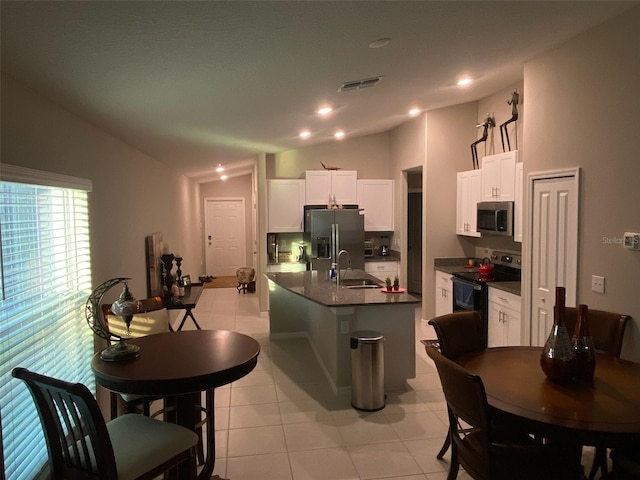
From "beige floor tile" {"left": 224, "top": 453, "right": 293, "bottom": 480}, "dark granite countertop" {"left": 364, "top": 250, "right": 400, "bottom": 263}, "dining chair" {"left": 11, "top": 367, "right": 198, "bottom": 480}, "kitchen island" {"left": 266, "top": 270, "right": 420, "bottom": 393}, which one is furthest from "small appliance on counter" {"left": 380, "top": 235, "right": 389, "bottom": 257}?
"dining chair" {"left": 11, "top": 367, "right": 198, "bottom": 480}

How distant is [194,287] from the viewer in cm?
652

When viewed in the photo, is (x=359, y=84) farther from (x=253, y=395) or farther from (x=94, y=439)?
(x=94, y=439)

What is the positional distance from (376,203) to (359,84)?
385cm

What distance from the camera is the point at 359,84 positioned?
3562mm

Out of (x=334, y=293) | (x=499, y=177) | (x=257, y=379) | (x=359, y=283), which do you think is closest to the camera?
(x=334, y=293)

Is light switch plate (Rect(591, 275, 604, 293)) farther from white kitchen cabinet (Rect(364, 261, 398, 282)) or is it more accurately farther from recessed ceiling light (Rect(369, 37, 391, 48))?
white kitchen cabinet (Rect(364, 261, 398, 282))

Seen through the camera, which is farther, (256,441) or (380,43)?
(256,441)

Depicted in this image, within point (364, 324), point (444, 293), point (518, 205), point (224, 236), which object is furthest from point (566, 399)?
point (224, 236)

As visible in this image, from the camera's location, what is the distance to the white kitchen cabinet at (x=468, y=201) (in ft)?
18.6

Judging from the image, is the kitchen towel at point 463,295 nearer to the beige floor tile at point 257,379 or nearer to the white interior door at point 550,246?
the white interior door at point 550,246

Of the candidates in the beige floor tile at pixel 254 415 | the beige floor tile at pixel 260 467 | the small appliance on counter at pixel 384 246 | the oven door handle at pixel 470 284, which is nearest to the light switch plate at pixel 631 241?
the oven door handle at pixel 470 284

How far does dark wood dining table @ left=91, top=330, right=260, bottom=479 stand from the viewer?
2.13 meters

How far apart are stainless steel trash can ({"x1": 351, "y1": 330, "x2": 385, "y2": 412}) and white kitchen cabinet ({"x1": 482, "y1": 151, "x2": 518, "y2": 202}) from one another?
242 cm

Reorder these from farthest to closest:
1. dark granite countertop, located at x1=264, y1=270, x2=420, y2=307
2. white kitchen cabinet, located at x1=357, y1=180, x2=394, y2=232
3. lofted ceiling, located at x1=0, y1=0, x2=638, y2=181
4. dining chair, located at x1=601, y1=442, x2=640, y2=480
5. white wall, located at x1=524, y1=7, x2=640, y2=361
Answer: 1. white kitchen cabinet, located at x1=357, y1=180, x2=394, y2=232
2. dark granite countertop, located at x1=264, y1=270, x2=420, y2=307
3. white wall, located at x1=524, y1=7, x2=640, y2=361
4. dining chair, located at x1=601, y1=442, x2=640, y2=480
5. lofted ceiling, located at x1=0, y1=0, x2=638, y2=181
